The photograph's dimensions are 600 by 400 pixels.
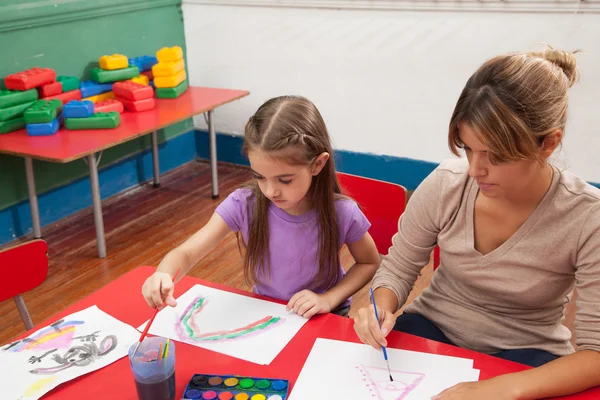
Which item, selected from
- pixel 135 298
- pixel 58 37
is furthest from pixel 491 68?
pixel 58 37

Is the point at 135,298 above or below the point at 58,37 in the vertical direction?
below

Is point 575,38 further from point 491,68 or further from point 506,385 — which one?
point 506,385

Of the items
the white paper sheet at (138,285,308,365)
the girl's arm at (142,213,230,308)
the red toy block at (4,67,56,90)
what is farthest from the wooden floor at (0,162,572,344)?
the white paper sheet at (138,285,308,365)

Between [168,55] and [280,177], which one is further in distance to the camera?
[168,55]

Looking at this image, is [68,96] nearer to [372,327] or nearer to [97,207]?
[97,207]

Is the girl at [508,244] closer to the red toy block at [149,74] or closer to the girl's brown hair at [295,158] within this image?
the girl's brown hair at [295,158]

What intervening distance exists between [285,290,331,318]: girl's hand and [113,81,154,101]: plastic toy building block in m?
2.19

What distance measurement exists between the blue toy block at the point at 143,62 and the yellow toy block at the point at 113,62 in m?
0.14

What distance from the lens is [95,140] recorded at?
106 inches

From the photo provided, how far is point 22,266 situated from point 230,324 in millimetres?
530

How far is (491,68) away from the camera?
42.2 inches

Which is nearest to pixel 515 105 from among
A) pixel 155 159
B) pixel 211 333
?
pixel 211 333

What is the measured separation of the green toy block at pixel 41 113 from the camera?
2.74 metres

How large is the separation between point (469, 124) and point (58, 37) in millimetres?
2686
